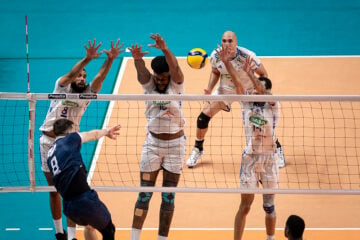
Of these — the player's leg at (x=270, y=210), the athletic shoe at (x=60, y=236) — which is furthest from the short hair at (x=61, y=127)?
the player's leg at (x=270, y=210)

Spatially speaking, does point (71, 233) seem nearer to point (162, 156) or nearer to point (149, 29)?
point (162, 156)

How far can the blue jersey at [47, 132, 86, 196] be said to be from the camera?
7676 millimetres

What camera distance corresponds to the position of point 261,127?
8891mm

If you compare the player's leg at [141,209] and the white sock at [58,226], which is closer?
the player's leg at [141,209]

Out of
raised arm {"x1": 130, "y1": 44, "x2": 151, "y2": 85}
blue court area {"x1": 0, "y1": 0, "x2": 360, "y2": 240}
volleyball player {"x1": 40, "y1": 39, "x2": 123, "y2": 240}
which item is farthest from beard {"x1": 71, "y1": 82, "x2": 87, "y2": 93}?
blue court area {"x1": 0, "y1": 0, "x2": 360, "y2": 240}

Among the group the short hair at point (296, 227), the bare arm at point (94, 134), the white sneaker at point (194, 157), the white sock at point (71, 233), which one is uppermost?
the bare arm at point (94, 134)

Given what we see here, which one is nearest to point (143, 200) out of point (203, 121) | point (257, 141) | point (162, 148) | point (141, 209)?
point (141, 209)

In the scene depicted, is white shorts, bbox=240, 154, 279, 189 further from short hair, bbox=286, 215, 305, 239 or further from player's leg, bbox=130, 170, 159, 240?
short hair, bbox=286, 215, 305, 239

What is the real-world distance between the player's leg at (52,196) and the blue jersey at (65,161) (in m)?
1.34

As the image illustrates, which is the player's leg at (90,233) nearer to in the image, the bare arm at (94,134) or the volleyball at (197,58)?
the bare arm at (94,134)

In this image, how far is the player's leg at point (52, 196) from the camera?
29.8ft

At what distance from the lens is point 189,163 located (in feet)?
39.2

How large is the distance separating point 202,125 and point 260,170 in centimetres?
318

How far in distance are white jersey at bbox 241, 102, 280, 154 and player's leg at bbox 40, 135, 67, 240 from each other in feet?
9.12
